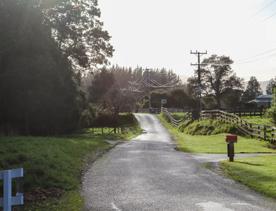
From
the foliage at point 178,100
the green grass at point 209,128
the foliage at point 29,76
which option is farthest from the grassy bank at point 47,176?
the foliage at point 178,100

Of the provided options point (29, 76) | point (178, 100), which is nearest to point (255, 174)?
point (29, 76)

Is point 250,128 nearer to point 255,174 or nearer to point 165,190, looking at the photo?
point 255,174

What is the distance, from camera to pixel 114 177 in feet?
53.4

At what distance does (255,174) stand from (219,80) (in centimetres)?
10678

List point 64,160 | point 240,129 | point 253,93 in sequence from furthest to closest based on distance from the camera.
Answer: point 253,93, point 240,129, point 64,160

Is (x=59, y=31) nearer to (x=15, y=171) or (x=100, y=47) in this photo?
(x=100, y=47)

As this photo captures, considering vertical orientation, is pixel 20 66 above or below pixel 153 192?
above

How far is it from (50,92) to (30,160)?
24.7 meters

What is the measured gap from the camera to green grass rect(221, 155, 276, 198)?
44.5 ft

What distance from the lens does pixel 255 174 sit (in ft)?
53.1

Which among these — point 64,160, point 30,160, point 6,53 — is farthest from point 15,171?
point 6,53

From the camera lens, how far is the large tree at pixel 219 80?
396 ft

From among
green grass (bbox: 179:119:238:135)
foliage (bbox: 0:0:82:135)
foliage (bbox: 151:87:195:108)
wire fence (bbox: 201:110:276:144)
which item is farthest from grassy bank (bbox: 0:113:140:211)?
foliage (bbox: 151:87:195:108)

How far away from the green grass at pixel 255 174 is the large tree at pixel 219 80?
101m
